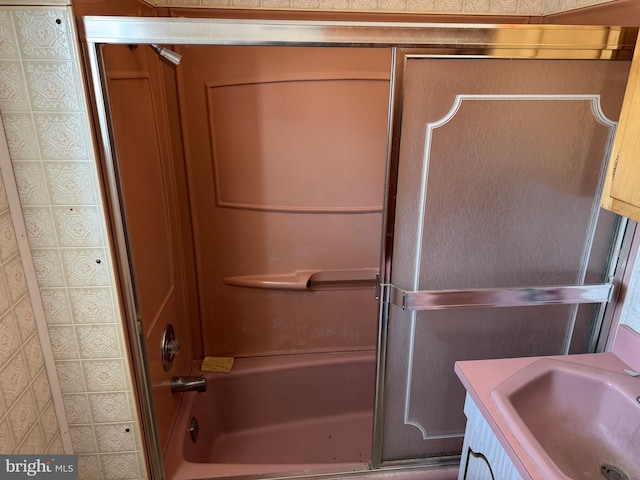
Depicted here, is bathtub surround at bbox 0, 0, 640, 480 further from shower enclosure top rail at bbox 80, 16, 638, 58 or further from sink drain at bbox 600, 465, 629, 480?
sink drain at bbox 600, 465, 629, 480

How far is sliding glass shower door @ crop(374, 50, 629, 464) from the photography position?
1.13m

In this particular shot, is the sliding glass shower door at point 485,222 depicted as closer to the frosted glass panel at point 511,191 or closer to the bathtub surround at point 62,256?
the frosted glass panel at point 511,191

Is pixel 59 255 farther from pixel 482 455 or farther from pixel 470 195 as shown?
pixel 482 455

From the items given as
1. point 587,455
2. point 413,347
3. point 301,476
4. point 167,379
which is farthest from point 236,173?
point 587,455

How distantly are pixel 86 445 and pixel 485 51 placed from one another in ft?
5.46

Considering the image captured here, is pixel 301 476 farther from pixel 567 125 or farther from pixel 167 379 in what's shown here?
pixel 567 125

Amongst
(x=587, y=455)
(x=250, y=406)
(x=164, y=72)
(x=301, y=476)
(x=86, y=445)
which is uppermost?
(x=164, y=72)

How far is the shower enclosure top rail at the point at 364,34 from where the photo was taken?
1.00 m

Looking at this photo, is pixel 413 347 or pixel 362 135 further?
pixel 362 135

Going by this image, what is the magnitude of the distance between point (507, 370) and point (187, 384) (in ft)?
4.32

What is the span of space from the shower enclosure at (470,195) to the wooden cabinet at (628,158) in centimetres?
16

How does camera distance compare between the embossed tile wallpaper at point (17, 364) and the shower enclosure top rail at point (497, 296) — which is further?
the shower enclosure top rail at point (497, 296)

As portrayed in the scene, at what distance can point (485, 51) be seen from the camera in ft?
3.55

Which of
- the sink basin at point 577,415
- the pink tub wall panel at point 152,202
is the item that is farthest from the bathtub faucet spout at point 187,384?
the sink basin at point 577,415
